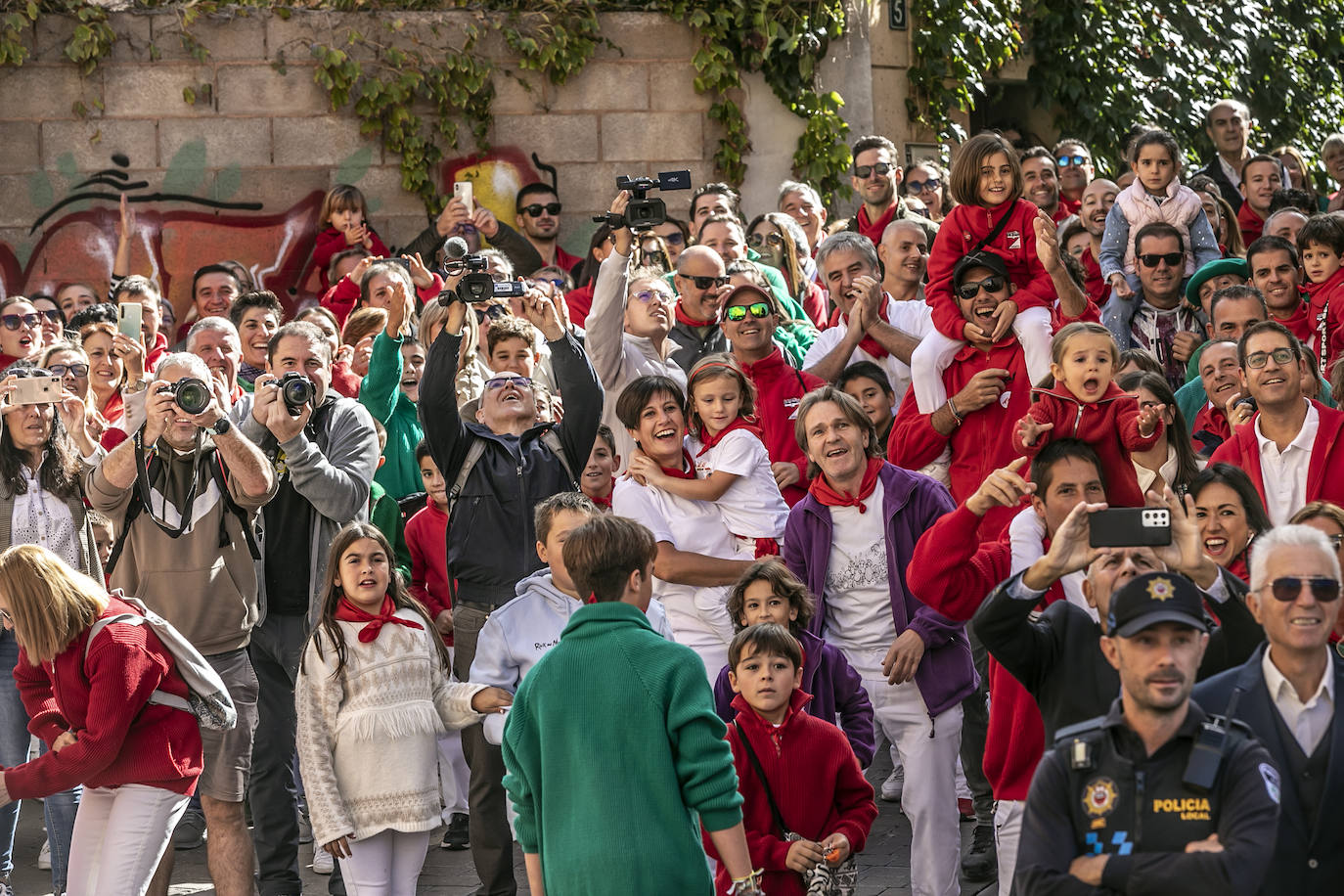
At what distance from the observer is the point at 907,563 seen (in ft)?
21.9

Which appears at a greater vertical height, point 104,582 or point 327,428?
point 327,428

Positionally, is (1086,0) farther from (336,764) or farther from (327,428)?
(336,764)

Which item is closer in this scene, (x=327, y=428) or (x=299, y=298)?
(x=327, y=428)

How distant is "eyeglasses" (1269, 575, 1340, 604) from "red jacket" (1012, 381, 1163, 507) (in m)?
1.55

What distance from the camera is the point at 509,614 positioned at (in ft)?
21.1

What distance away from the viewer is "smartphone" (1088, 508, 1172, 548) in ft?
15.0

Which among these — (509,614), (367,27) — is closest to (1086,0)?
(367,27)

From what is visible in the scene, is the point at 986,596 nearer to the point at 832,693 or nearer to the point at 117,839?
the point at 832,693

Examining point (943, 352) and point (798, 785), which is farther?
point (943, 352)

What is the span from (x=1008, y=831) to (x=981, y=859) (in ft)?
4.95

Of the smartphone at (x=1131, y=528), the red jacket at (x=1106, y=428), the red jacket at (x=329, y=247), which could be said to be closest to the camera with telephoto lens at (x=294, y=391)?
the red jacket at (x=1106, y=428)

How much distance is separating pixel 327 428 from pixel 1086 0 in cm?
1005

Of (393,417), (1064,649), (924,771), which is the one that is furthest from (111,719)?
(393,417)

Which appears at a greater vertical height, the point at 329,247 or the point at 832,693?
the point at 329,247
